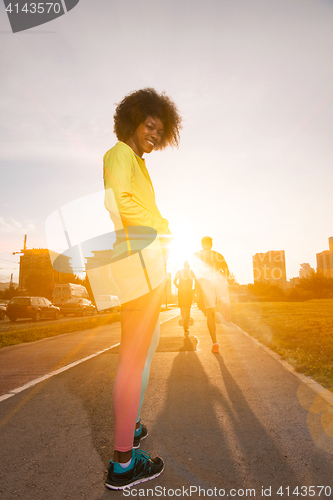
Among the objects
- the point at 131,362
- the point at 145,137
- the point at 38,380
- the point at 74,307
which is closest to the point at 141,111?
the point at 145,137

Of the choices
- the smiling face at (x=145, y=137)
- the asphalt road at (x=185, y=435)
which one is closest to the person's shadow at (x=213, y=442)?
the asphalt road at (x=185, y=435)

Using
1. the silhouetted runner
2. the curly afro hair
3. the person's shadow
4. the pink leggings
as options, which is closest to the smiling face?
the curly afro hair

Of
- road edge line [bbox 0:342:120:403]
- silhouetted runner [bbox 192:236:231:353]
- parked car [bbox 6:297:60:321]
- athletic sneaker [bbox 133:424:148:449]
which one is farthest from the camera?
parked car [bbox 6:297:60:321]

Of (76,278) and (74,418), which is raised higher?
(76,278)

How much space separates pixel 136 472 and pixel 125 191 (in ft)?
4.97

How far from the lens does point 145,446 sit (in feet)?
7.25

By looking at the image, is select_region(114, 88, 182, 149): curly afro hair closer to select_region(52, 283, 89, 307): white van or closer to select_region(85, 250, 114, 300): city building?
select_region(85, 250, 114, 300): city building

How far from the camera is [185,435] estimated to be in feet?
7.91

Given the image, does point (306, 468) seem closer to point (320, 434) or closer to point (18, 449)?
point (320, 434)

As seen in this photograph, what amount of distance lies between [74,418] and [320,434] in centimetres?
200

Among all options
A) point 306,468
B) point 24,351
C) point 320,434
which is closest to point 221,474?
point 306,468

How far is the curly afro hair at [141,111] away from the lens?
218 centimetres

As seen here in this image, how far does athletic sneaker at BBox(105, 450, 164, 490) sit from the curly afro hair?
78.0 inches

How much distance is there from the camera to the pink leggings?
1.66 m
